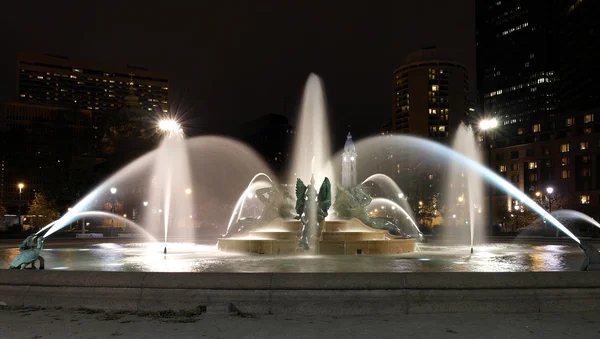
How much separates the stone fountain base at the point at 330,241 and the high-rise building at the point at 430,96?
6686 inches

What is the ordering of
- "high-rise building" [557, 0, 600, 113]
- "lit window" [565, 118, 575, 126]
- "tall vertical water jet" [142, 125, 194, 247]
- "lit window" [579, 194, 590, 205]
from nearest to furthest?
"tall vertical water jet" [142, 125, 194, 247] < "lit window" [579, 194, 590, 205] < "lit window" [565, 118, 575, 126] < "high-rise building" [557, 0, 600, 113]

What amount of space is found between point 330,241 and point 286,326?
11.4 meters

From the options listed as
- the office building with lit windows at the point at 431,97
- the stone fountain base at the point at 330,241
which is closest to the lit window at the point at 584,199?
the stone fountain base at the point at 330,241

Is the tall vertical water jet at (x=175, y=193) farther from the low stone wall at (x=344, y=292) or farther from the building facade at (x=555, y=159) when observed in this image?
the low stone wall at (x=344, y=292)

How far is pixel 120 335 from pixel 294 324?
2.53m

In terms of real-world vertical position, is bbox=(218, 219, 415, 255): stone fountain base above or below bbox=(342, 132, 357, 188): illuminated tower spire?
below

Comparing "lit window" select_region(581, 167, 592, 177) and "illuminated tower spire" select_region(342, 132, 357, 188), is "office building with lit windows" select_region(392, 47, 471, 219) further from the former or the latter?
"illuminated tower spire" select_region(342, 132, 357, 188)

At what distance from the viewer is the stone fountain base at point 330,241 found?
64.5 ft

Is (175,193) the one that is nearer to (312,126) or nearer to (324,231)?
(312,126)

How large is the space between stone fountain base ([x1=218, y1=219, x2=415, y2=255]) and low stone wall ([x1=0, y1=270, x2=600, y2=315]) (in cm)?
1012

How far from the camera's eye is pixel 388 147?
128 metres

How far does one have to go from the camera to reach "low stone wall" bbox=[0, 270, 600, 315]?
9266 mm

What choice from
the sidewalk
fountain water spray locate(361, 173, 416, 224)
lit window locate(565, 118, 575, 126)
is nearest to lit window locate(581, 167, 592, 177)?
lit window locate(565, 118, 575, 126)

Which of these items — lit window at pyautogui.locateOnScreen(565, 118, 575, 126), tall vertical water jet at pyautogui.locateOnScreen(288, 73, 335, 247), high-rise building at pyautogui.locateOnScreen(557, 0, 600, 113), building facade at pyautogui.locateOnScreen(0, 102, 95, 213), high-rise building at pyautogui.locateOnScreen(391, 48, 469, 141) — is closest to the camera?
tall vertical water jet at pyautogui.locateOnScreen(288, 73, 335, 247)
